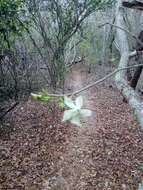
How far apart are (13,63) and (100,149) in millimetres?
2735

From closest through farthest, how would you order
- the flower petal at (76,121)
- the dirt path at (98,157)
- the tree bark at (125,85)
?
the flower petal at (76,121), the tree bark at (125,85), the dirt path at (98,157)

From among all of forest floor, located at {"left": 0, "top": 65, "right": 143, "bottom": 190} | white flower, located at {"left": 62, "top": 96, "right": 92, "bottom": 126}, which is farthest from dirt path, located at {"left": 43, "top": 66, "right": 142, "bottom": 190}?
white flower, located at {"left": 62, "top": 96, "right": 92, "bottom": 126}

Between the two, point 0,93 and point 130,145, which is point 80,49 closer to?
point 0,93

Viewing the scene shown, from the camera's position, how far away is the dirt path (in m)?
2.76

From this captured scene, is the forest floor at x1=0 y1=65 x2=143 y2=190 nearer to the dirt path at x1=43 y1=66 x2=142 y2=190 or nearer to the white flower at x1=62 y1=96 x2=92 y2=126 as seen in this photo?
the dirt path at x1=43 y1=66 x2=142 y2=190

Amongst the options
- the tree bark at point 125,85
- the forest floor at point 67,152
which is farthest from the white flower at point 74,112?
the forest floor at point 67,152

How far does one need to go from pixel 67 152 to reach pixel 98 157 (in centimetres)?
59

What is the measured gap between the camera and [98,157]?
3273 millimetres

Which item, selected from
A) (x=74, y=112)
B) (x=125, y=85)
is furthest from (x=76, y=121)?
(x=125, y=85)

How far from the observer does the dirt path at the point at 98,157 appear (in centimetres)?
276

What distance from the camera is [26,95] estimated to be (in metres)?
4.99

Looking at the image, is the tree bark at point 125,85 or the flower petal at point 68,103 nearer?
the flower petal at point 68,103

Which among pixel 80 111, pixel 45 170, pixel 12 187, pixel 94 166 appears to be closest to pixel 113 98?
pixel 94 166

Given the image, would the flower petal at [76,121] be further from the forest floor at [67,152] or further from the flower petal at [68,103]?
the forest floor at [67,152]
